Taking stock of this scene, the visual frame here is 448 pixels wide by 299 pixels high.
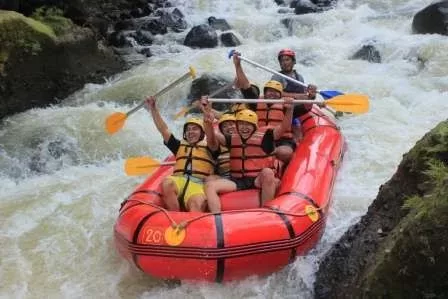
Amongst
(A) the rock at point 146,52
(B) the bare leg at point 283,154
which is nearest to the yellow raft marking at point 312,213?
(B) the bare leg at point 283,154

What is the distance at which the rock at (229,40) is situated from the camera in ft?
35.4

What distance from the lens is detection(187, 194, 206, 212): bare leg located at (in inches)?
173

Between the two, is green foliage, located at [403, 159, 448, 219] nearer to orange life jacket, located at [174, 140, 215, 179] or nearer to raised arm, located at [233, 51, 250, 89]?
orange life jacket, located at [174, 140, 215, 179]

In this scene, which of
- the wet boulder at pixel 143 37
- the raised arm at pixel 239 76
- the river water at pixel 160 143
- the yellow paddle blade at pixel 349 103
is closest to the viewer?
the river water at pixel 160 143

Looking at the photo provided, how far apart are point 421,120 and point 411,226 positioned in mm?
4497

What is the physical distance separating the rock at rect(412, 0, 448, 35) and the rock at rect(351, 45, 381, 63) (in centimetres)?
103

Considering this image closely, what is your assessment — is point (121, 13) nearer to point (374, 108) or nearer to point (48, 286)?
point (374, 108)

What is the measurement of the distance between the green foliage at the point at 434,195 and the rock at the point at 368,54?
6349 mm

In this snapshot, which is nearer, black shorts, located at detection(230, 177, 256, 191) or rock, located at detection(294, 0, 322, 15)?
black shorts, located at detection(230, 177, 256, 191)

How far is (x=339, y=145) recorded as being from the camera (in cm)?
549

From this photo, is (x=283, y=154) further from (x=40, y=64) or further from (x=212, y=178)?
(x=40, y=64)

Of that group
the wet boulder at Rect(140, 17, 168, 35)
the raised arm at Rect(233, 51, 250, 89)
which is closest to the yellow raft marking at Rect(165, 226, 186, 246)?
the raised arm at Rect(233, 51, 250, 89)

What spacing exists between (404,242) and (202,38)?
8.85 meters

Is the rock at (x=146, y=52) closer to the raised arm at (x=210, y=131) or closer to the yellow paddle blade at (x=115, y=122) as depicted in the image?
the yellow paddle blade at (x=115, y=122)
